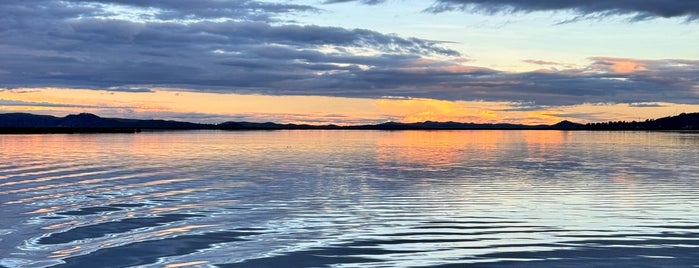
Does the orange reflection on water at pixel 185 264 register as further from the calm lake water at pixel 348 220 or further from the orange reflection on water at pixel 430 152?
the orange reflection on water at pixel 430 152

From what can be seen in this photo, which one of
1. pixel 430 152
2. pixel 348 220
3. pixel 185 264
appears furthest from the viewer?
pixel 430 152

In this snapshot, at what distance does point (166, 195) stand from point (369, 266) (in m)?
14.1

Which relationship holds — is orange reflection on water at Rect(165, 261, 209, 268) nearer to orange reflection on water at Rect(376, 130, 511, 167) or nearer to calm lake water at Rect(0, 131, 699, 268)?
calm lake water at Rect(0, 131, 699, 268)

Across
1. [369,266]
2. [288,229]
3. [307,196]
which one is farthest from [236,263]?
[307,196]

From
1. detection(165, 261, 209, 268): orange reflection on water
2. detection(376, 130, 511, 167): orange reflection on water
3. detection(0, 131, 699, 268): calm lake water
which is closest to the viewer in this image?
detection(165, 261, 209, 268): orange reflection on water

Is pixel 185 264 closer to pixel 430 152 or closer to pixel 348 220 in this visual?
pixel 348 220

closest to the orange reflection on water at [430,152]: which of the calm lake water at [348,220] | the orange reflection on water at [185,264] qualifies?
the calm lake water at [348,220]

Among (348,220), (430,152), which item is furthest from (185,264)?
(430,152)

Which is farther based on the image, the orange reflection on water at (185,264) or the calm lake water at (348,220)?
the calm lake water at (348,220)

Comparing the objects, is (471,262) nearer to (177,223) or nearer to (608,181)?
(177,223)

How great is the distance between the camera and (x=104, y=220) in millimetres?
18250

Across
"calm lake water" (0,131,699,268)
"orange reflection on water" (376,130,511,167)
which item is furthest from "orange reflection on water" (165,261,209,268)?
"orange reflection on water" (376,130,511,167)

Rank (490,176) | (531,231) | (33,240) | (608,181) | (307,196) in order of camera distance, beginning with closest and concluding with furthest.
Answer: (33,240) → (531,231) → (307,196) → (608,181) → (490,176)

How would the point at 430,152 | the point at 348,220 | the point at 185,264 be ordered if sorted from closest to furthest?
1. the point at 185,264
2. the point at 348,220
3. the point at 430,152
